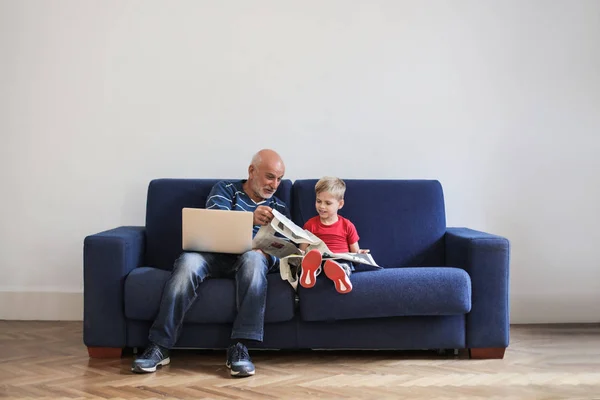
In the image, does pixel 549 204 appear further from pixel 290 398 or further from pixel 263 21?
pixel 290 398

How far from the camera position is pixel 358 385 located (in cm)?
298

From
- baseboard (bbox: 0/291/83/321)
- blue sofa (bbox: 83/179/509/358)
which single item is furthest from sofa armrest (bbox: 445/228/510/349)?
baseboard (bbox: 0/291/83/321)

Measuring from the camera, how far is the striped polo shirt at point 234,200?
12.0 ft

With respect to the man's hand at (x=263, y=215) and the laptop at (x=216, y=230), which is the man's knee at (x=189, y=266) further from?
the man's hand at (x=263, y=215)

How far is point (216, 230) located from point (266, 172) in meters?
0.44

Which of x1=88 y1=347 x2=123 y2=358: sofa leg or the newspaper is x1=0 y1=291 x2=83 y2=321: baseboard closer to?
x1=88 y1=347 x2=123 y2=358: sofa leg

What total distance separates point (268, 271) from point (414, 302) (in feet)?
2.37

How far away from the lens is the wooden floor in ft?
9.36

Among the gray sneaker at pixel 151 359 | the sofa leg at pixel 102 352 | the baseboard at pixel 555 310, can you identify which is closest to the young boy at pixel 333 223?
the gray sneaker at pixel 151 359

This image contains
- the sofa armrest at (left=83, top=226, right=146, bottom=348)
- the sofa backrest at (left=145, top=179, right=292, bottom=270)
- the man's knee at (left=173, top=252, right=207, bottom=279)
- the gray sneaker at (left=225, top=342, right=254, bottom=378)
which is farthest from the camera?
the sofa backrest at (left=145, top=179, right=292, bottom=270)

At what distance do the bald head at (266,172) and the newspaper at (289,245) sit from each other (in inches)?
10.3

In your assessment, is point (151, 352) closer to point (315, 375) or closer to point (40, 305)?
point (315, 375)

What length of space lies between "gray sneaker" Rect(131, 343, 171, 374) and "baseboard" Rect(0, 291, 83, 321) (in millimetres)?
1302

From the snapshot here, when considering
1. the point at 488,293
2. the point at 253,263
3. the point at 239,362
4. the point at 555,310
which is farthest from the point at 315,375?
the point at 555,310
